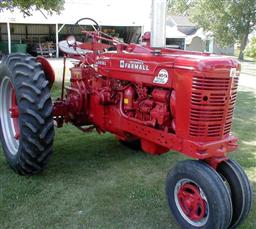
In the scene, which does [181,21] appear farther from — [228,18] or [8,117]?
[8,117]

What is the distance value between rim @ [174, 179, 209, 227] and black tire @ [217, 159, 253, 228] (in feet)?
0.86

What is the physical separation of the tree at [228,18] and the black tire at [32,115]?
30.7 metres

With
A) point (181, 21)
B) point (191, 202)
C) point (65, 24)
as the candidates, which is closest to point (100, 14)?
point (65, 24)

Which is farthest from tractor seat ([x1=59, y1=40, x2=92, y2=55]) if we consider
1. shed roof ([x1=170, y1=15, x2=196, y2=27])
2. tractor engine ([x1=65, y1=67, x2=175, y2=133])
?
shed roof ([x1=170, y1=15, x2=196, y2=27])

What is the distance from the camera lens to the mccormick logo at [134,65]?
11.4 feet

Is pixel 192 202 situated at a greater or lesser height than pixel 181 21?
lesser

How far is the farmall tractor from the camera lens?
3.00m

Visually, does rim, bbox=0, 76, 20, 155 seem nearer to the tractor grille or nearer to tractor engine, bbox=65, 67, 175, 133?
tractor engine, bbox=65, 67, 175, 133

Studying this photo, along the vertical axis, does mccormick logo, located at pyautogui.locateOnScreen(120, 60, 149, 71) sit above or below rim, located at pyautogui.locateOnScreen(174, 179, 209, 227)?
above

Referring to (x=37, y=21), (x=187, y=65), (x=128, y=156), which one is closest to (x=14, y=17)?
(x=37, y=21)

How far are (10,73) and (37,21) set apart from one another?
67.2ft

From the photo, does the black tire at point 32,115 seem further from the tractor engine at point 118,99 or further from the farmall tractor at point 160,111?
the tractor engine at point 118,99

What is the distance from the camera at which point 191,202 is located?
311 cm

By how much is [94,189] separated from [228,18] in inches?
1254
